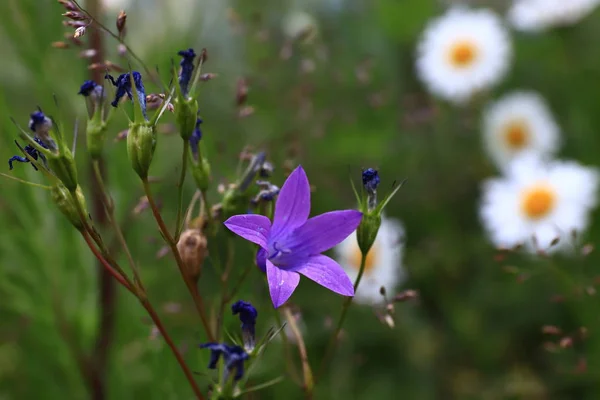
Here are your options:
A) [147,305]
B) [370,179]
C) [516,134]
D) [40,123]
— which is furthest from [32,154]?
[516,134]

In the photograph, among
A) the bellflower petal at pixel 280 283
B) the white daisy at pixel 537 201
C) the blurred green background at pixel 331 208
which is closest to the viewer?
the bellflower petal at pixel 280 283

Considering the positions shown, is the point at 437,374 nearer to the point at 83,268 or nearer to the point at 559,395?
the point at 559,395

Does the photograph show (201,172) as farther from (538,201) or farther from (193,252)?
(538,201)

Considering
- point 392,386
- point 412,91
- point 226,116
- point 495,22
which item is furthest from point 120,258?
point 495,22

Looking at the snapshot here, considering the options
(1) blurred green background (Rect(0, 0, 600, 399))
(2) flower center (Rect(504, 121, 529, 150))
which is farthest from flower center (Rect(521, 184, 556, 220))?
(2) flower center (Rect(504, 121, 529, 150))

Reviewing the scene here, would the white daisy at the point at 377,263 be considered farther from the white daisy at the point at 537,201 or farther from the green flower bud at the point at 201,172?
the green flower bud at the point at 201,172

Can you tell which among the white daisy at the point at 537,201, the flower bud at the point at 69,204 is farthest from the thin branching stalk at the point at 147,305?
the white daisy at the point at 537,201

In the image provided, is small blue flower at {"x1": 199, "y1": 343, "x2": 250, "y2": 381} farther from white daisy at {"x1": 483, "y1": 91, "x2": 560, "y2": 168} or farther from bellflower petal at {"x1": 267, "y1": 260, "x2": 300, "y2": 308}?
white daisy at {"x1": 483, "y1": 91, "x2": 560, "y2": 168}
